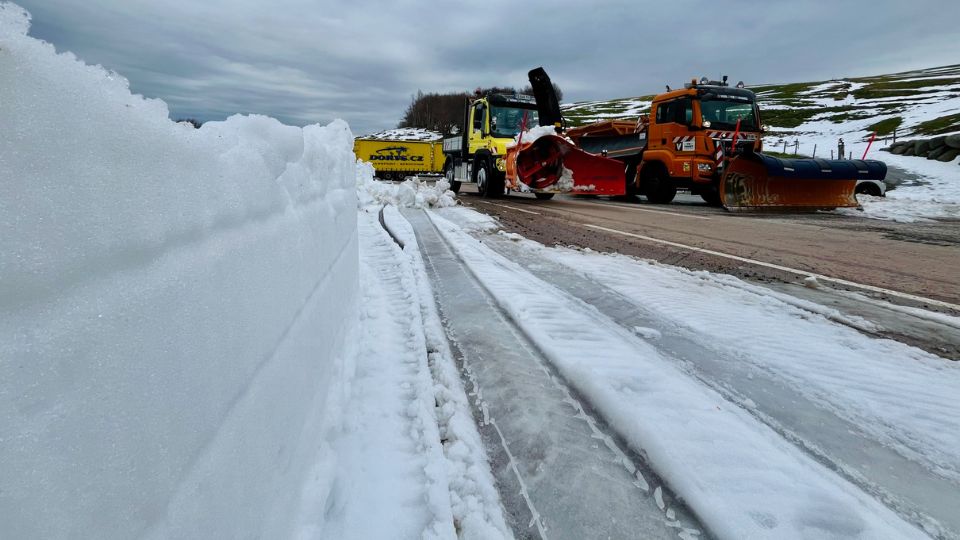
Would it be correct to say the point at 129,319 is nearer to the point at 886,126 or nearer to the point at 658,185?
the point at 658,185

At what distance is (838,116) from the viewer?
42969mm

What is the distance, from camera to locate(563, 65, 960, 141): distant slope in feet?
103

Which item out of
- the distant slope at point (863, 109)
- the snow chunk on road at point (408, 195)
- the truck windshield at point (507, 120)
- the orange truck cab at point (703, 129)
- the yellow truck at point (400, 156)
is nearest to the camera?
the snow chunk on road at point (408, 195)

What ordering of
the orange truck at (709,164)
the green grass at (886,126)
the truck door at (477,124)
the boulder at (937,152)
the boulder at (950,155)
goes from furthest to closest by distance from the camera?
the green grass at (886,126)
the boulder at (937,152)
the boulder at (950,155)
the truck door at (477,124)
the orange truck at (709,164)

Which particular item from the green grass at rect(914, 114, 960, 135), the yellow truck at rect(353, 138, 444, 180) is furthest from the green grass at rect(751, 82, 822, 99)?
the yellow truck at rect(353, 138, 444, 180)

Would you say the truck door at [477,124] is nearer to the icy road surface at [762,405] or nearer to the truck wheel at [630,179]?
the truck wheel at [630,179]

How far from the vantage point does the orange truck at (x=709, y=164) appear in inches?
419

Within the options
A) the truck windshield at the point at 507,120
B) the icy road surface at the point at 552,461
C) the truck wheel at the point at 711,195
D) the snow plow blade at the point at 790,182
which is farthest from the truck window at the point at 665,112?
the icy road surface at the point at 552,461

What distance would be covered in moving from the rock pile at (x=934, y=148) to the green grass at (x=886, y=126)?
10.2 meters

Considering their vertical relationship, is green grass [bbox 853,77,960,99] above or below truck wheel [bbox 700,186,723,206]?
above

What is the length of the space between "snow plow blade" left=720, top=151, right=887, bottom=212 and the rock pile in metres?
13.1

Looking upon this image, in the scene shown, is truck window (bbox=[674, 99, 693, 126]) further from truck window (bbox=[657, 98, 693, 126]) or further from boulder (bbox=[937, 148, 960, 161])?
boulder (bbox=[937, 148, 960, 161])

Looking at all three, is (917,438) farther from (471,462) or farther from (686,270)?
(686,270)

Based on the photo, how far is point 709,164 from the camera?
11.4 m
